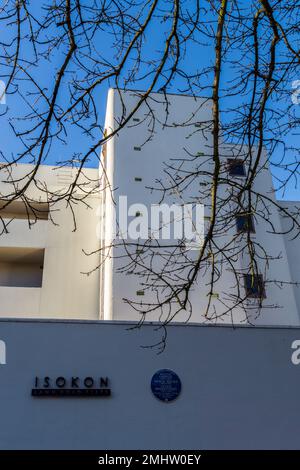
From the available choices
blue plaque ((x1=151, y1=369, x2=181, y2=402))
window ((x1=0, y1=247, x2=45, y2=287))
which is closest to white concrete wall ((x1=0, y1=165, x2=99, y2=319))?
window ((x1=0, y1=247, x2=45, y2=287))

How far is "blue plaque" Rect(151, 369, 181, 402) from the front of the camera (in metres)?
7.56

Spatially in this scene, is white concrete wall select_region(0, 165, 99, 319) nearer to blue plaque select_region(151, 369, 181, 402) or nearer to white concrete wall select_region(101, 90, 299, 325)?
white concrete wall select_region(101, 90, 299, 325)

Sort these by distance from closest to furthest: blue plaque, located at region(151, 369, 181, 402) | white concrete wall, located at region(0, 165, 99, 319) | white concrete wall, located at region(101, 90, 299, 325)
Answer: blue plaque, located at region(151, 369, 181, 402), white concrete wall, located at region(101, 90, 299, 325), white concrete wall, located at region(0, 165, 99, 319)

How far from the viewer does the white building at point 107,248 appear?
11084 mm

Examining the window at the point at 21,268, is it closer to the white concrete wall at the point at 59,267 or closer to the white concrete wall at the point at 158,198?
the white concrete wall at the point at 59,267

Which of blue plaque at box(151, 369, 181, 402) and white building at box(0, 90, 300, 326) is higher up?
white building at box(0, 90, 300, 326)

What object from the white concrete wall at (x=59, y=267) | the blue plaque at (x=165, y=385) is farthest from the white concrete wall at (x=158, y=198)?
the blue plaque at (x=165, y=385)

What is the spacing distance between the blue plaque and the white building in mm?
2629

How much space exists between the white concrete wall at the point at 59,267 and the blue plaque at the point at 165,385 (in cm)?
420

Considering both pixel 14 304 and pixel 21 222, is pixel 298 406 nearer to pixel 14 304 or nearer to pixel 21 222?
pixel 14 304
